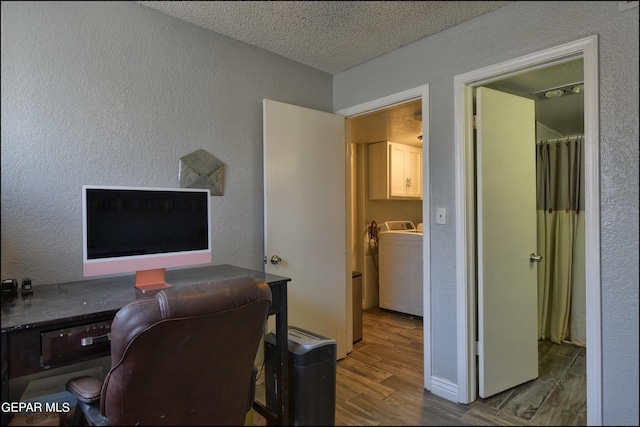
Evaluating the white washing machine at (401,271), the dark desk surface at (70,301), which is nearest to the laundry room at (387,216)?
the white washing machine at (401,271)

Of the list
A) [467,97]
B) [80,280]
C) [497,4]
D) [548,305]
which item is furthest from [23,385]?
[548,305]

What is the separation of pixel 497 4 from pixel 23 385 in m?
1.74

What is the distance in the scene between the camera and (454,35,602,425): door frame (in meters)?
0.88

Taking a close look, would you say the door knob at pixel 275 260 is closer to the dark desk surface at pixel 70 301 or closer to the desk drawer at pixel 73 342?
the dark desk surface at pixel 70 301

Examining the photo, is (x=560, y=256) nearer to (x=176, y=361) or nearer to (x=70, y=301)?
(x=176, y=361)

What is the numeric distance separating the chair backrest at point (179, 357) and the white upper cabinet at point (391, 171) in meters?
3.41

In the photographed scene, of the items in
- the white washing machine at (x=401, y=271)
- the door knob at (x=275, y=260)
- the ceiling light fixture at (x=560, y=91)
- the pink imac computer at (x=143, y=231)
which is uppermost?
the ceiling light fixture at (x=560, y=91)

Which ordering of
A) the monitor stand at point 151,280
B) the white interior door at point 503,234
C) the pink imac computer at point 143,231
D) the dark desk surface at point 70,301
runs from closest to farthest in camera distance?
the dark desk surface at point 70,301
the pink imac computer at point 143,231
the monitor stand at point 151,280
the white interior door at point 503,234

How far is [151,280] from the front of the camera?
141 centimetres

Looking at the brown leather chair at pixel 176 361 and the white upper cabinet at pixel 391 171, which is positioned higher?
the white upper cabinet at pixel 391 171

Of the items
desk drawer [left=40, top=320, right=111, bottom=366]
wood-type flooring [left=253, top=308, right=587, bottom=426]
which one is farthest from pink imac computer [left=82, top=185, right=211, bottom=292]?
wood-type flooring [left=253, top=308, right=587, bottom=426]

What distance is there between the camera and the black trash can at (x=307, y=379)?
0.88 m

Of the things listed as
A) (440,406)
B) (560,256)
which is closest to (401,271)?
(560,256)

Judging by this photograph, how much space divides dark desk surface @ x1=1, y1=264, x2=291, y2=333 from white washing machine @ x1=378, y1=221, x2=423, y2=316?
2.48m
